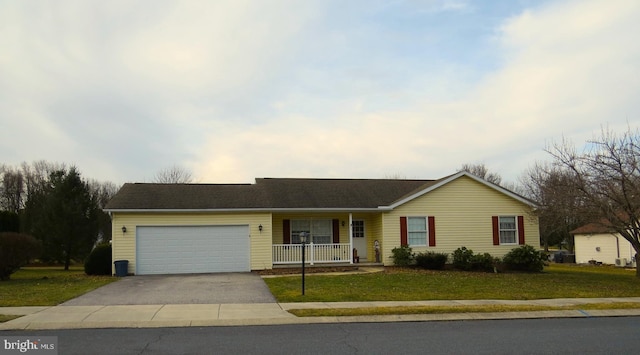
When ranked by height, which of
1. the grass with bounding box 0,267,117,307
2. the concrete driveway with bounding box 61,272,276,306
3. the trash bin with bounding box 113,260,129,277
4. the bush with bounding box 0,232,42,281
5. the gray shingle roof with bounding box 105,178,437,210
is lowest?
the concrete driveway with bounding box 61,272,276,306

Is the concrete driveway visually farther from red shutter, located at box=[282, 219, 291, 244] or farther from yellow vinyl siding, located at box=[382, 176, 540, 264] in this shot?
yellow vinyl siding, located at box=[382, 176, 540, 264]

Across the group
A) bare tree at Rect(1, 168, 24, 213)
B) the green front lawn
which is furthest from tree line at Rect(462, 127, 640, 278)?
bare tree at Rect(1, 168, 24, 213)

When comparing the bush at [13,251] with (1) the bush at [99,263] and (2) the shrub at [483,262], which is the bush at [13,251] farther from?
(2) the shrub at [483,262]

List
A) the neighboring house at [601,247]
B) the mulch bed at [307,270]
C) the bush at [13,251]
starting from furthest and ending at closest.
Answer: the neighboring house at [601,247], the mulch bed at [307,270], the bush at [13,251]

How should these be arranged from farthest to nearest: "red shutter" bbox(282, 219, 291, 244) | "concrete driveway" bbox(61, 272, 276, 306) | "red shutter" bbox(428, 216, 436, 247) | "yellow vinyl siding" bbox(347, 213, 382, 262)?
1. "yellow vinyl siding" bbox(347, 213, 382, 262)
2. "red shutter" bbox(282, 219, 291, 244)
3. "red shutter" bbox(428, 216, 436, 247)
4. "concrete driveway" bbox(61, 272, 276, 306)

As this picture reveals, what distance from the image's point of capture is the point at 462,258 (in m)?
23.6

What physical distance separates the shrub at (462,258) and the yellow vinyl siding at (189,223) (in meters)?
8.58

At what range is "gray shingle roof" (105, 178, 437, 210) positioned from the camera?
75.4ft

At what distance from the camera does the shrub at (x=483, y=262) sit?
931 inches

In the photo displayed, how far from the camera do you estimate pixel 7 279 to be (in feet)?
67.4

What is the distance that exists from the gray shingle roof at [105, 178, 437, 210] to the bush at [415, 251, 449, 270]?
3.12 metres

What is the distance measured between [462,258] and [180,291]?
521 inches

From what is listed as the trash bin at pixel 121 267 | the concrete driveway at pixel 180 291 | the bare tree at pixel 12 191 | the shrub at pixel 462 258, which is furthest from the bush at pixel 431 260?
the bare tree at pixel 12 191

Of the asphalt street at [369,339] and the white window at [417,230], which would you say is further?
the white window at [417,230]
